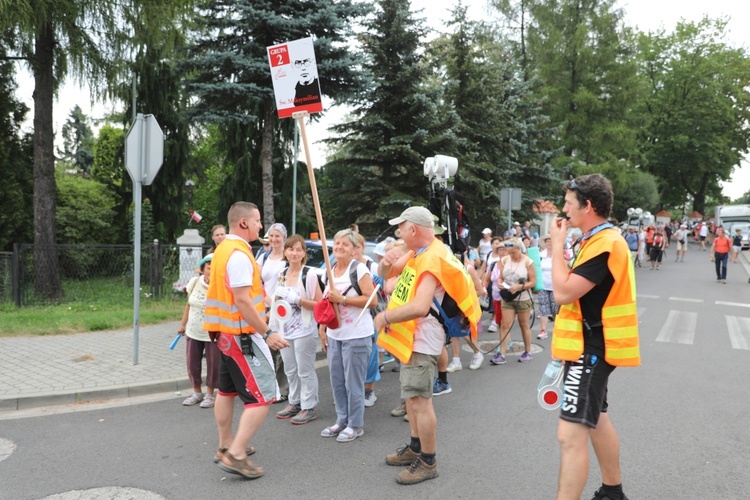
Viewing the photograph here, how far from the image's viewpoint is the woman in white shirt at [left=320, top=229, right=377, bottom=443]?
15.9 ft

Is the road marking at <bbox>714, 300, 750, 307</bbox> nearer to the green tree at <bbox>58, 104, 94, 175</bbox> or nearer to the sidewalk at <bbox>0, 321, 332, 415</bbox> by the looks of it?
the sidewalk at <bbox>0, 321, 332, 415</bbox>

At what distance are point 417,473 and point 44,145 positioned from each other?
12.3m

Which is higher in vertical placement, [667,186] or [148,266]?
[667,186]

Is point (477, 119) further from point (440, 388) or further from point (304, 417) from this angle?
point (304, 417)

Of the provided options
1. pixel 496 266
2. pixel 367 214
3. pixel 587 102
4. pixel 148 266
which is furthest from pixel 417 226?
pixel 587 102

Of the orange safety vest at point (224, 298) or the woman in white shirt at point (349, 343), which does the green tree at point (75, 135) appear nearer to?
the woman in white shirt at point (349, 343)

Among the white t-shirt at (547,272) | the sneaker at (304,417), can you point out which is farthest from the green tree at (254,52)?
the sneaker at (304,417)

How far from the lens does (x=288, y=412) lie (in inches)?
215

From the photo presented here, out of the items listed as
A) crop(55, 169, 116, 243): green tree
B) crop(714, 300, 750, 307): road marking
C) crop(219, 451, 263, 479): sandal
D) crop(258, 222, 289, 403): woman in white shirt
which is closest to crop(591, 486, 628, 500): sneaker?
crop(219, 451, 263, 479): sandal

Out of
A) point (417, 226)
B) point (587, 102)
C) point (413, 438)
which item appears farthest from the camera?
point (587, 102)

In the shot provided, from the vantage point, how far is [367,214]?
19.5 m

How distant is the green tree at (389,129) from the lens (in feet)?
58.1

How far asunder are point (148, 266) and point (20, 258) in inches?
94.0

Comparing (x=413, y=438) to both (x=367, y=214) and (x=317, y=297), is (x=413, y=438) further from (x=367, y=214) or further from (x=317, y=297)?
(x=367, y=214)
